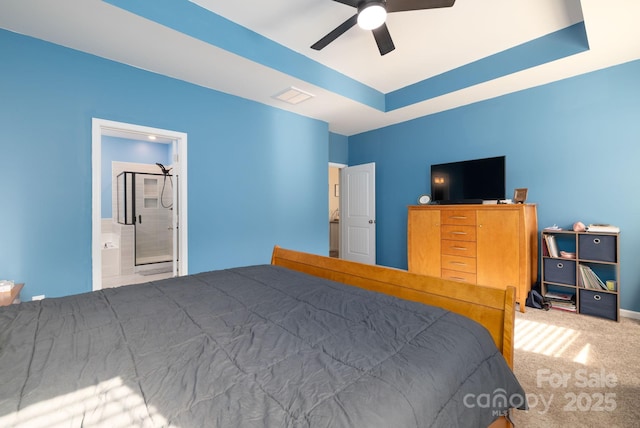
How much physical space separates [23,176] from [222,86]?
2.08 meters

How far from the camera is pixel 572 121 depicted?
320cm

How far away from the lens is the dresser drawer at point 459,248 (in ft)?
11.3

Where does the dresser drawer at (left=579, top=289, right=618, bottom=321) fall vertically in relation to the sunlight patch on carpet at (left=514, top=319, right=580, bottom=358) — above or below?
above

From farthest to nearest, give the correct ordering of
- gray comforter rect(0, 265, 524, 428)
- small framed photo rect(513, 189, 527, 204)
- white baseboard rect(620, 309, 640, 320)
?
small framed photo rect(513, 189, 527, 204) → white baseboard rect(620, 309, 640, 320) → gray comforter rect(0, 265, 524, 428)

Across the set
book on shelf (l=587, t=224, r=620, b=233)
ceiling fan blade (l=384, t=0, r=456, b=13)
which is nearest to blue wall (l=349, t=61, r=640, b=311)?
book on shelf (l=587, t=224, r=620, b=233)

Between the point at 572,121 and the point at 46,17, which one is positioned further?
the point at 572,121

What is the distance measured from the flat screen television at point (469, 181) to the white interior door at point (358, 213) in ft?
3.87

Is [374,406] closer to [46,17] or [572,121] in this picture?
[46,17]

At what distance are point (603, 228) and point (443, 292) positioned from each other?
2.67m

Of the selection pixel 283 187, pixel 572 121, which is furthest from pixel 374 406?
pixel 572 121

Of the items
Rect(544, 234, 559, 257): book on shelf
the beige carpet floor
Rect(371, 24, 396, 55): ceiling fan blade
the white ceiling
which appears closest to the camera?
the beige carpet floor

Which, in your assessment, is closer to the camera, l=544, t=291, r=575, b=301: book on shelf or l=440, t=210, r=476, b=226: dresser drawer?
l=544, t=291, r=575, b=301: book on shelf

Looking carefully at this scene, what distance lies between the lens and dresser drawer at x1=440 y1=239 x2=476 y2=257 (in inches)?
136

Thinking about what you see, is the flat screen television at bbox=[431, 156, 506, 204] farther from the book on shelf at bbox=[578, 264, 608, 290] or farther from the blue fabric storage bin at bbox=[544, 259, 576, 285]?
the book on shelf at bbox=[578, 264, 608, 290]
